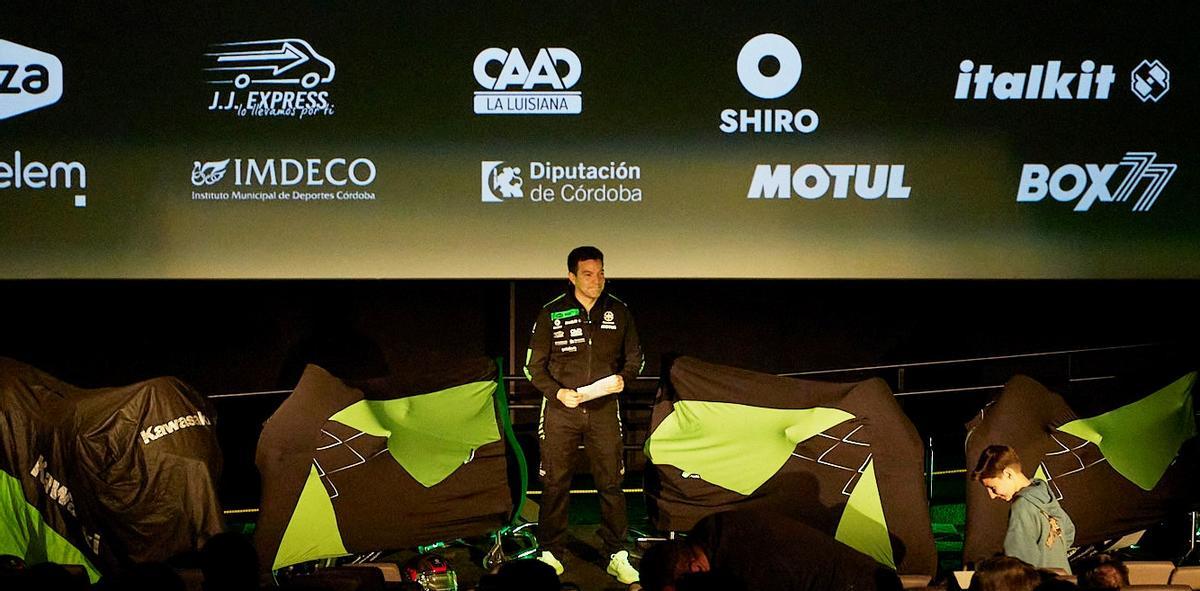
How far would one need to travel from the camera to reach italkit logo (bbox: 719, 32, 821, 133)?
6398mm

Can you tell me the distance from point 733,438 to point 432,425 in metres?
1.32

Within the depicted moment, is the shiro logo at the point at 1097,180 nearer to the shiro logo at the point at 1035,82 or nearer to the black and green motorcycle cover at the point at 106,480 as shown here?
the shiro logo at the point at 1035,82

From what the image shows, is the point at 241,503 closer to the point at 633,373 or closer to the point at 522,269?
the point at 522,269

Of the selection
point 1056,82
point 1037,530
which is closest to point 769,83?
point 1056,82

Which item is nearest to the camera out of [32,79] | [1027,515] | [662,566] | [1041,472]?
[662,566]

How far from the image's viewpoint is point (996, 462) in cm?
436

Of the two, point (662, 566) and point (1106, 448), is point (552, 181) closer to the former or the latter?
point (1106, 448)

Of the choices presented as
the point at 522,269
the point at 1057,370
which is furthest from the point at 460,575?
the point at 1057,370

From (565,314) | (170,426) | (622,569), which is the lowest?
(622,569)

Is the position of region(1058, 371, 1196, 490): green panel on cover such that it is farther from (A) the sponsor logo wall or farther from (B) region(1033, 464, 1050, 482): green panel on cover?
(A) the sponsor logo wall

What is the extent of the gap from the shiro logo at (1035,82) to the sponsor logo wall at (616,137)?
0.01 metres

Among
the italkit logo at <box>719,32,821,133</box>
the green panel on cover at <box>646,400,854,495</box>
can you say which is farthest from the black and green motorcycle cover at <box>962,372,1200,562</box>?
the italkit logo at <box>719,32,821,133</box>

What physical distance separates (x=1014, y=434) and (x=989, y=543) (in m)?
0.49

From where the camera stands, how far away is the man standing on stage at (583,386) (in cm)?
552
